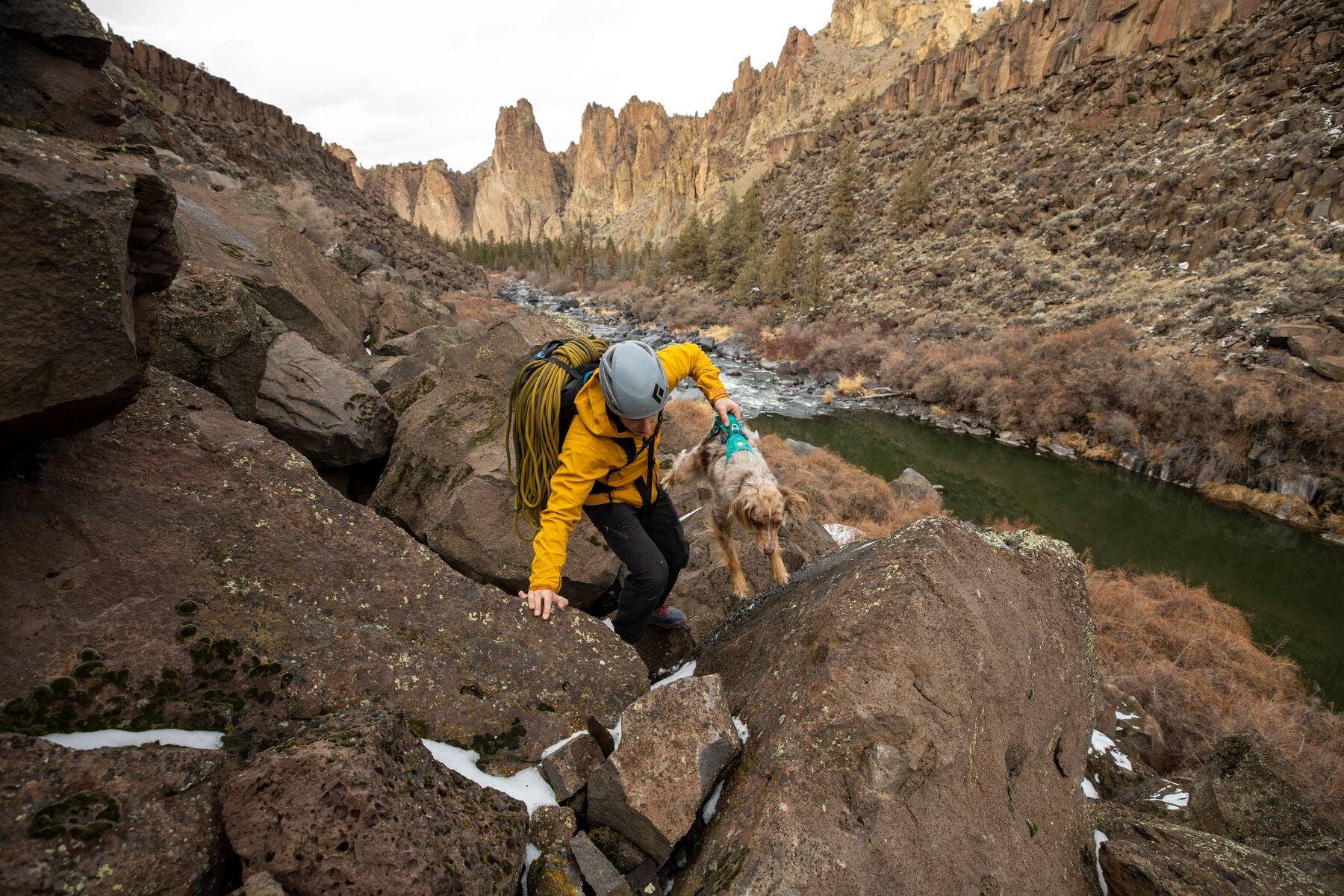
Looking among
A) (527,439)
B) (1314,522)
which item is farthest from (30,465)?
(1314,522)

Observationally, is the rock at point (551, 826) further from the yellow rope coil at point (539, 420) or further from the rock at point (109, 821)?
the yellow rope coil at point (539, 420)

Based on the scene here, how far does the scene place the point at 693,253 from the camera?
2244 inches

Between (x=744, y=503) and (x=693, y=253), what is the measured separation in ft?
182

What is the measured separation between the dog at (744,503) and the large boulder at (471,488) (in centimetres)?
112

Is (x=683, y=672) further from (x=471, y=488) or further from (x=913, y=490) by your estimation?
(x=913, y=490)

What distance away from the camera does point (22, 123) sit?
227 cm

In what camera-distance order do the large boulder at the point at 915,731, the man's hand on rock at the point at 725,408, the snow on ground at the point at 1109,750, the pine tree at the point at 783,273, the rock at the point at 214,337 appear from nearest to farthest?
the large boulder at the point at 915,731
the rock at the point at 214,337
the snow on ground at the point at 1109,750
the man's hand on rock at the point at 725,408
the pine tree at the point at 783,273

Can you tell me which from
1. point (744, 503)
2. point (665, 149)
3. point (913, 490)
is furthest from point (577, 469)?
point (665, 149)

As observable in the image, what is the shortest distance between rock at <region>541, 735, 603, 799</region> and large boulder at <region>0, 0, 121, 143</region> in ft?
11.3

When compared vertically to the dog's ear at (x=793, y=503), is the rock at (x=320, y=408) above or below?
above

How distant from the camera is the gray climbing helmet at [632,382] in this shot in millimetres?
3264

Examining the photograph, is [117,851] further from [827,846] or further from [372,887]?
[827,846]

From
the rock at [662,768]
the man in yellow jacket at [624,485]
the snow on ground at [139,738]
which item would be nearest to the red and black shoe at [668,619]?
the man in yellow jacket at [624,485]

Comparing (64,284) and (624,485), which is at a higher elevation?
(64,284)
